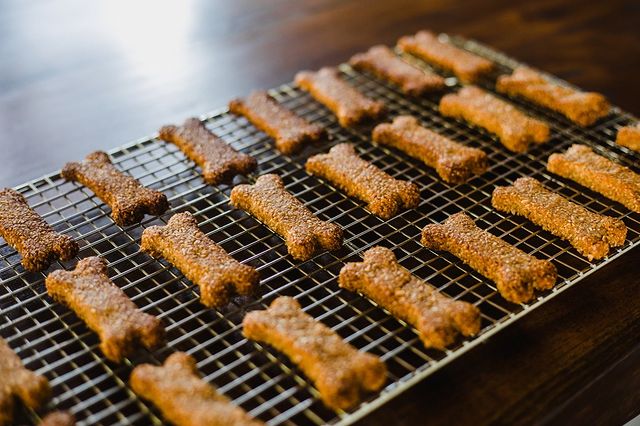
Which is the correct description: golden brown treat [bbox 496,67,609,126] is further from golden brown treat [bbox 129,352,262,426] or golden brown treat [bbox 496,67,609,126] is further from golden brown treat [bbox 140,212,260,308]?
golden brown treat [bbox 129,352,262,426]

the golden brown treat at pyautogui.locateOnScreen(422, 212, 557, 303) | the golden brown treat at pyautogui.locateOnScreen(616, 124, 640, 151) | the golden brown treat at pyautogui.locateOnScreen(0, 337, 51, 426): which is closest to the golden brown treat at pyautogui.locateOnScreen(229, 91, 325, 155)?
the golden brown treat at pyautogui.locateOnScreen(422, 212, 557, 303)

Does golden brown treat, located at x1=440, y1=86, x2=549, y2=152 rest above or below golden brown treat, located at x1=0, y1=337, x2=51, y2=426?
above

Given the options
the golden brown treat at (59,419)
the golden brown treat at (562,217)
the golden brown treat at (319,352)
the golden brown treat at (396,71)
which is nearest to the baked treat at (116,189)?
the golden brown treat at (319,352)

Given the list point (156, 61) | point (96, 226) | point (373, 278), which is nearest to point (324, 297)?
point (373, 278)

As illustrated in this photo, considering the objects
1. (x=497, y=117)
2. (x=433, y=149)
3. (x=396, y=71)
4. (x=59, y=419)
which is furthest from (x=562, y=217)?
(x=59, y=419)

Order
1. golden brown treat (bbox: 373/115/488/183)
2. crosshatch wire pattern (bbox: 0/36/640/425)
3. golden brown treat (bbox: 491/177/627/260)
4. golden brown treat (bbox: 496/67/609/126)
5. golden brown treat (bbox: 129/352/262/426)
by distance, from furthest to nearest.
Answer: golden brown treat (bbox: 496/67/609/126) → golden brown treat (bbox: 373/115/488/183) → golden brown treat (bbox: 491/177/627/260) → crosshatch wire pattern (bbox: 0/36/640/425) → golden brown treat (bbox: 129/352/262/426)

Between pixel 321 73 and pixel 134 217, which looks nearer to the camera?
pixel 134 217

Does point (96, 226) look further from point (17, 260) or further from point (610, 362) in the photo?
point (610, 362)
